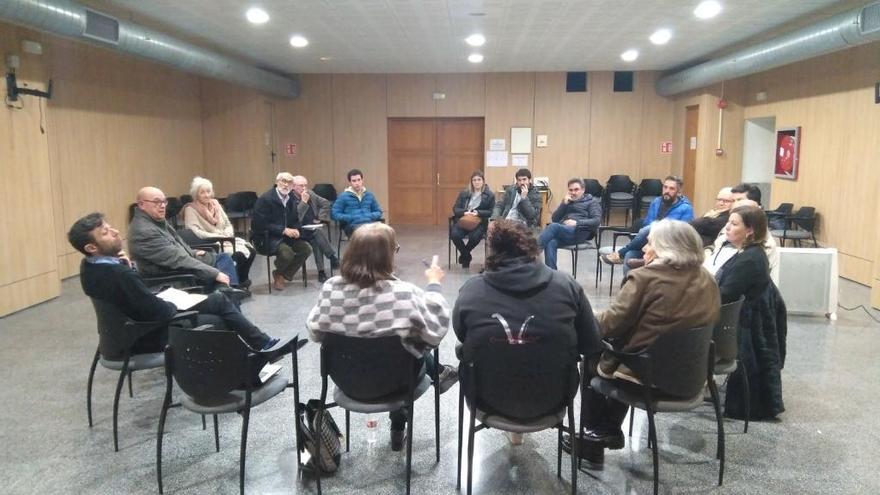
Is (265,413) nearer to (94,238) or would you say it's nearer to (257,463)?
(257,463)

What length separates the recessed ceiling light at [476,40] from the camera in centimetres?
762

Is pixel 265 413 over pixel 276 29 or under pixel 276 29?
under

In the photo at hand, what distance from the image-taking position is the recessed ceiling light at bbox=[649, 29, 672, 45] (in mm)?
7305

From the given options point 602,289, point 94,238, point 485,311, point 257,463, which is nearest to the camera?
point 485,311

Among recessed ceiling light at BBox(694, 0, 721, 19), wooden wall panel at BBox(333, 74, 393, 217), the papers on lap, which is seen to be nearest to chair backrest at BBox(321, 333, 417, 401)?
the papers on lap

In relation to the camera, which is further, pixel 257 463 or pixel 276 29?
pixel 276 29

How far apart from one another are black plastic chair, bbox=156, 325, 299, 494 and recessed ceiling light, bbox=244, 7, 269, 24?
4.65 metres

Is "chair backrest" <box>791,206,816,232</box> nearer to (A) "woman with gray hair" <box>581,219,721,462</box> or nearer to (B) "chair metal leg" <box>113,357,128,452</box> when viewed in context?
(A) "woman with gray hair" <box>581,219,721,462</box>

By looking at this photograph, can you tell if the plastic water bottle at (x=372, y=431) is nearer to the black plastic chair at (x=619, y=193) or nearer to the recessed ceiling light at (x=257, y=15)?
the recessed ceiling light at (x=257, y=15)

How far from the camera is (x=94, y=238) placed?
124 inches

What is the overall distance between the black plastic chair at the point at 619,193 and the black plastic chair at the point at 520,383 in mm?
8731

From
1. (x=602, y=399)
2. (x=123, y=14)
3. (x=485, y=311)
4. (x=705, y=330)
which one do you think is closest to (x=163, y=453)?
(x=485, y=311)

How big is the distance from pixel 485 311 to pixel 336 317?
24.2 inches

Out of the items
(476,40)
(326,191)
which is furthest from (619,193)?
(326,191)
